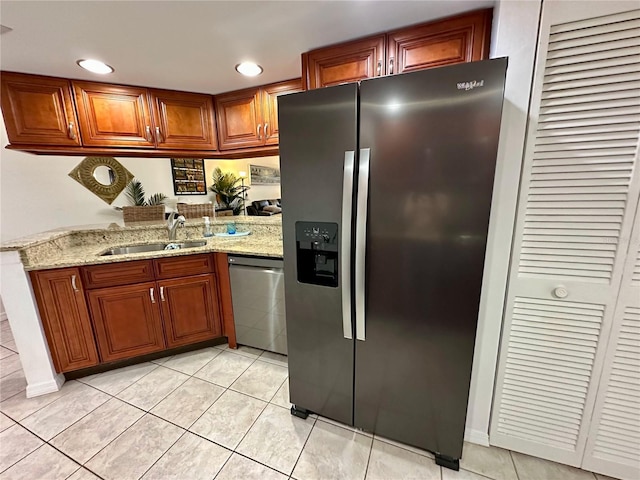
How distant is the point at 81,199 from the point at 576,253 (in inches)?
202

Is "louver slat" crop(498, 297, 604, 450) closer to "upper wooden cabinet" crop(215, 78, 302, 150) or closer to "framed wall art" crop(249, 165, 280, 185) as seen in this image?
"upper wooden cabinet" crop(215, 78, 302, 150)

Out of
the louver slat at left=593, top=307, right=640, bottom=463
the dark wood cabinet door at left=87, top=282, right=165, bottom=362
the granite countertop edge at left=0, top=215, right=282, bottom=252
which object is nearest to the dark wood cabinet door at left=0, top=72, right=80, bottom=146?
the granite countertop edge at left=0, top=215, right=282, bottom=252

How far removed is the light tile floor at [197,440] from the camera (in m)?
1.27

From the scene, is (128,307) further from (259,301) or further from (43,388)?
(259,301)

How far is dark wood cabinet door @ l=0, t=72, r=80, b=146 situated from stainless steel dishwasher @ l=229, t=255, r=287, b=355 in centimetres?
162

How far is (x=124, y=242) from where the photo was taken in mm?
2443

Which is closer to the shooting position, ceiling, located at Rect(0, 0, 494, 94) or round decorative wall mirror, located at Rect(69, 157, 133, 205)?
ceiling, located at Rect(0, 0, 494, 94)

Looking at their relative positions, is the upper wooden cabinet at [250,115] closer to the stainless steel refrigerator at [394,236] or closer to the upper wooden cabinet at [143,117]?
the upper wooden cabinet at [143,117]

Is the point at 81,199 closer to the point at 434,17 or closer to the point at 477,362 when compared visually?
the point at 434,17

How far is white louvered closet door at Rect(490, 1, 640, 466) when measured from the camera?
3.19 feet

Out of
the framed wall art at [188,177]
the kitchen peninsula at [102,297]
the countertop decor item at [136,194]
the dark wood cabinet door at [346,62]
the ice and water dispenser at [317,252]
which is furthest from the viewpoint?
the framed wall art at [188,177]

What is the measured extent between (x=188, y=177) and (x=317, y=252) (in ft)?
16.6

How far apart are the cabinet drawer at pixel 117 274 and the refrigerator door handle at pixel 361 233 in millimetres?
1682

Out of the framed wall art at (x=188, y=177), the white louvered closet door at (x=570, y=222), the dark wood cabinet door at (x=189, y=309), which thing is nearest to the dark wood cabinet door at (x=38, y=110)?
the dark wood cabinet door at (x=189, y=309)
